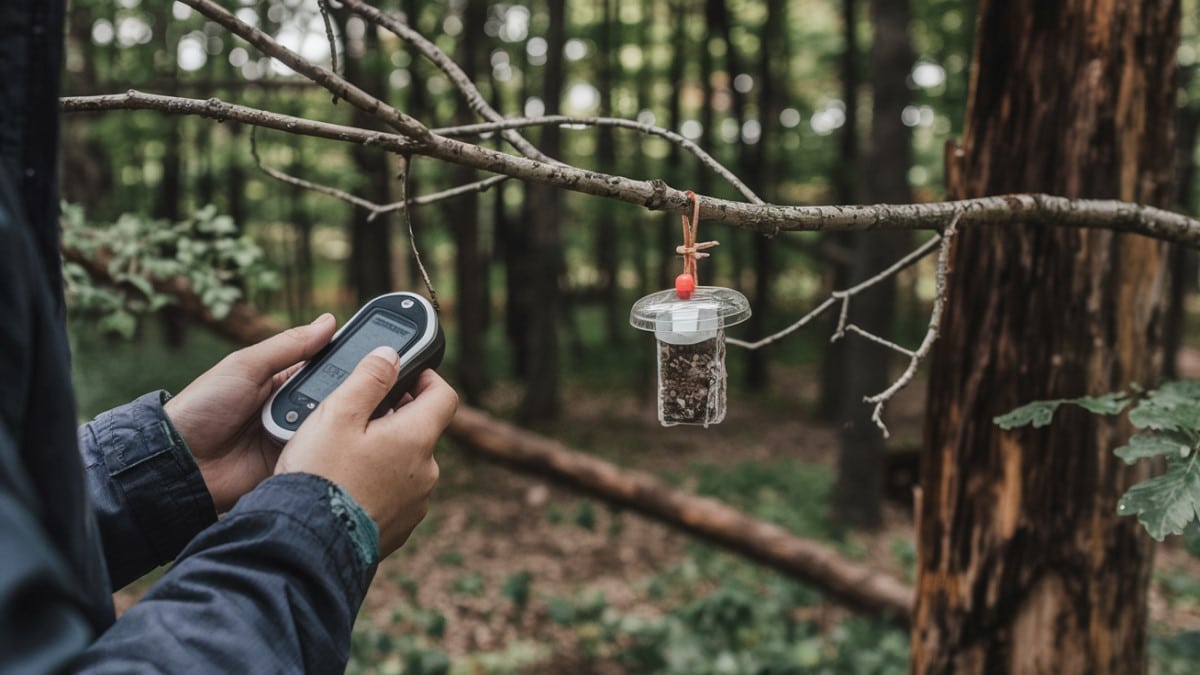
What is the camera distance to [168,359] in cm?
938

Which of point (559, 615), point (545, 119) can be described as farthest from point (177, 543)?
point (559, 615)

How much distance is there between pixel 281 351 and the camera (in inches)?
62.8

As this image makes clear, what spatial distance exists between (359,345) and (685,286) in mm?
670

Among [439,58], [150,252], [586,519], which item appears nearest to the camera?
[439,58]

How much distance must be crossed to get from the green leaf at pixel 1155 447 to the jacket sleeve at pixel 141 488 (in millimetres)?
1788

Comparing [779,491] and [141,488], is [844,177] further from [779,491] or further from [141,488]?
[141,488]

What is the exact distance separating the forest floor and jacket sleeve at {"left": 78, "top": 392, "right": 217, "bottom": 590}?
12.2ft

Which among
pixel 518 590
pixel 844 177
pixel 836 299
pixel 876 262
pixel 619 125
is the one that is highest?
pixel 844 177

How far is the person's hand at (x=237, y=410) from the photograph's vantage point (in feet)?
4.94

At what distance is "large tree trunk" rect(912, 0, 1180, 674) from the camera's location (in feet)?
7.73

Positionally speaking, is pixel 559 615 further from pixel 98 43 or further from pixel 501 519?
pixel 98 43

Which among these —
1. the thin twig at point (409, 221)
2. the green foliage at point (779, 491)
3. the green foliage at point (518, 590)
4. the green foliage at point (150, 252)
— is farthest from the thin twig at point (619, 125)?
the green foliage at point (779, 491)

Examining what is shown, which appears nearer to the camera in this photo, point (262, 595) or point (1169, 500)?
point (262, 595)

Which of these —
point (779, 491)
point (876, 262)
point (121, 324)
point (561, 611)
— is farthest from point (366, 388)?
point (779, 491)
